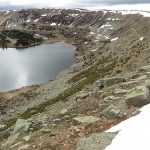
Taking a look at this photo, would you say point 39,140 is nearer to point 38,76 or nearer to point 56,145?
point 56,145

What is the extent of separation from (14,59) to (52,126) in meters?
140

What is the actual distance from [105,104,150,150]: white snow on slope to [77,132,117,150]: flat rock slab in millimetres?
523

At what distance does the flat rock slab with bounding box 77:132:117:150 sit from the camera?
1625cm

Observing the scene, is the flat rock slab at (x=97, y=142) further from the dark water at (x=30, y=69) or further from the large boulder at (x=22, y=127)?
the dark water at (x=30, y=69)

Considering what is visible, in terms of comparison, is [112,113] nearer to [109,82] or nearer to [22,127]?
[22,127]

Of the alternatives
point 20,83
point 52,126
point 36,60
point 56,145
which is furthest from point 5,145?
point 36,60

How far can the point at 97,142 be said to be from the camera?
16.7m

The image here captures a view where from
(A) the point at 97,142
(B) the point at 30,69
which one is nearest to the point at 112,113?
→ (A) the point at 97,142

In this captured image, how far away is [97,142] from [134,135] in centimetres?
200

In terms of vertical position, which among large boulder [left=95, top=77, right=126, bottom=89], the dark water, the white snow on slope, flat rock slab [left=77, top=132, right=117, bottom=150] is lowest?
the dark water

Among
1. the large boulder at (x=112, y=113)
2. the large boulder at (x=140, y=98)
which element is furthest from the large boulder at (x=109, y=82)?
the large boulder at (x=112, y=113)

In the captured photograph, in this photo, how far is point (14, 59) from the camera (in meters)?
161

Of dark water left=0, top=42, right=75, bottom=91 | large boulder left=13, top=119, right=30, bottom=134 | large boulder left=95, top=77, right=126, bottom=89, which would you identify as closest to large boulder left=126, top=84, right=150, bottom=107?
large boulder left=13, top=119, right=30, bottom=134

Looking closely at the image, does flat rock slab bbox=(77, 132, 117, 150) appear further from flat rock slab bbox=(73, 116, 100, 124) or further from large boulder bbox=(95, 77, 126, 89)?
large boulder bbox=(95, 77, 126, 89)
